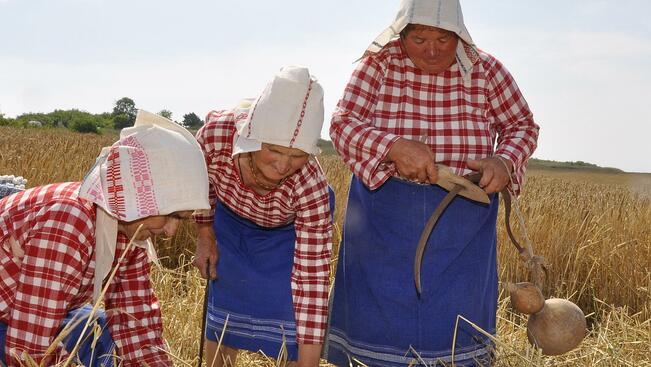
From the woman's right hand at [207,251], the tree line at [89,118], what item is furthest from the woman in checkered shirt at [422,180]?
the tree line at [89,118]

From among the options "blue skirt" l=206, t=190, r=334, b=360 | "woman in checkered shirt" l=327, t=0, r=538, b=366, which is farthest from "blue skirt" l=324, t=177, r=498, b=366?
"blue skirt" l=206, t=190, r=334, b=360

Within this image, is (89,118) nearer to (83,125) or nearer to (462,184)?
(83,125)

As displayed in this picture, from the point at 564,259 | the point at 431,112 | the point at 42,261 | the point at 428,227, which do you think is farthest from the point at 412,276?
the point at 564,259

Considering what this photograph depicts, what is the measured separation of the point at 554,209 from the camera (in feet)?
17.9

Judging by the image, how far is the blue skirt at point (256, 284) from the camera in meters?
→ 2.54

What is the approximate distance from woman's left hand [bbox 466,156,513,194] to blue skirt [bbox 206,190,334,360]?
0.56m

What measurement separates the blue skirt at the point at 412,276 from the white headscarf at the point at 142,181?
0.70 m

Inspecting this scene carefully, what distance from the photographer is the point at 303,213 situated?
2350 mm

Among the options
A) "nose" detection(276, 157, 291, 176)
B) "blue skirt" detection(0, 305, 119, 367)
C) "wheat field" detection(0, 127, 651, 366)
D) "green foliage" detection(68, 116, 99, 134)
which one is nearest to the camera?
"blue skirt" detection(0, 305, 119, 367)

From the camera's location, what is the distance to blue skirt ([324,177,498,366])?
2.30m

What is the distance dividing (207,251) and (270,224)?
0.84ft

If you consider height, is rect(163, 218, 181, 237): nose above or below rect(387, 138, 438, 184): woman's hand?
below

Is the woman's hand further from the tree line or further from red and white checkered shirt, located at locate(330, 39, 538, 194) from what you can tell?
the tree line

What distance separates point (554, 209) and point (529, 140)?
3.24 metres
